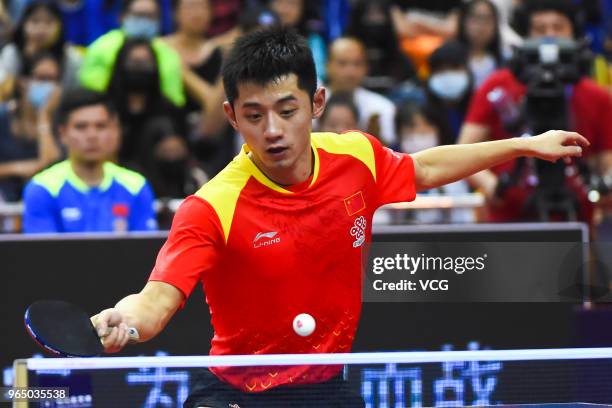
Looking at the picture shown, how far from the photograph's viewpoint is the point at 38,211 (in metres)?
6.89

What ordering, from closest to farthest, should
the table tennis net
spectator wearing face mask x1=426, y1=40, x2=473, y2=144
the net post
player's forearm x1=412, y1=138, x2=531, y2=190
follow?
the net post → player's forearm x1=412, y1=138, x2=531, y2=190 → the table tennis net → spectator wearing face mask x1=426, y1=40, x2=473, y2=144

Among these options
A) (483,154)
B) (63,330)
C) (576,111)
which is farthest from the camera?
(576,111)

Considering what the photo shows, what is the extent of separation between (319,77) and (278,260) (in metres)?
5.79

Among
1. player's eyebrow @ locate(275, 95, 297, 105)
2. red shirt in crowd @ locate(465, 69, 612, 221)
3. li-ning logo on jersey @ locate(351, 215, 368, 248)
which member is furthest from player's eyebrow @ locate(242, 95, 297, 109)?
red shirt in crowd @ locate(465, 69, 612, 221)

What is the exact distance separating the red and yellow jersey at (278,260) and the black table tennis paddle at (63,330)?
0.59 m

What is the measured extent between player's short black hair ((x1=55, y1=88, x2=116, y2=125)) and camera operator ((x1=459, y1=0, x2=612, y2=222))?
217 centimetres

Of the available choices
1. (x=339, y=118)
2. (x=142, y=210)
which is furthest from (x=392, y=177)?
(x=339, y=118)

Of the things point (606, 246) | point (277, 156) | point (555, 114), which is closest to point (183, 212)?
point (277, 156)

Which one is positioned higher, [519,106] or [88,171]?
[519,106]

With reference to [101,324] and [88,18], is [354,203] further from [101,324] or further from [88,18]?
[88,18]

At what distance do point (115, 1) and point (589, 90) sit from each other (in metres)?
4.63

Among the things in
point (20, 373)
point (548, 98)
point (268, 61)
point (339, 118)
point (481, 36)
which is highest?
point (481, 36)

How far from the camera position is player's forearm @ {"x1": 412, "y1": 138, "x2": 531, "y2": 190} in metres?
4.47

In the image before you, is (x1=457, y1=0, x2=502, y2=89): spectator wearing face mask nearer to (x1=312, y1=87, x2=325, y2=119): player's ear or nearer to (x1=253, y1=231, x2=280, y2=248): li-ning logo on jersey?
(x1=312, y1=87, x2=325, y2=119): player's ear
